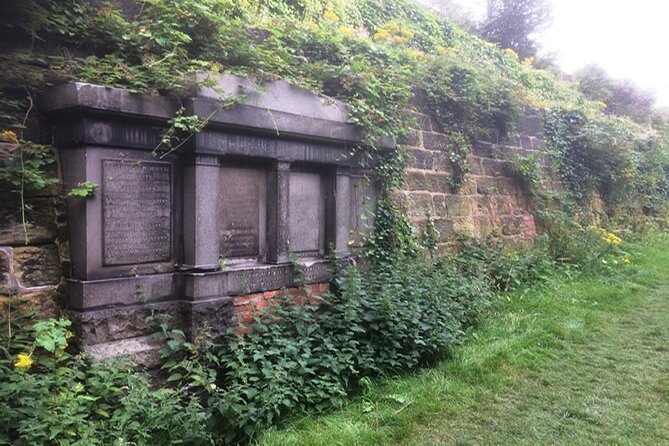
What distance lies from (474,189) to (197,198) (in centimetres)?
483

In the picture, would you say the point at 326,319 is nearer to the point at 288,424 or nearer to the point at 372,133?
the point at 288,424

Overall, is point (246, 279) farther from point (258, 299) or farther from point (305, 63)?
point (305, 63)

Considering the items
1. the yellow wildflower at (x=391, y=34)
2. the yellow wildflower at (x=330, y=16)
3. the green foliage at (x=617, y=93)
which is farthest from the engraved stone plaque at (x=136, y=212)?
the green foliage at (x=617, y=93)

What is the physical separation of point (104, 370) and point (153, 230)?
3.28 feet

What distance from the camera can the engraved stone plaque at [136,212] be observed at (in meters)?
3.51

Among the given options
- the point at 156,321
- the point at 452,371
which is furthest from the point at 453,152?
the point at 156,321

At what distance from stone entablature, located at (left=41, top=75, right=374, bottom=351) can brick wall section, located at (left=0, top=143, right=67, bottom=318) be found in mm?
95

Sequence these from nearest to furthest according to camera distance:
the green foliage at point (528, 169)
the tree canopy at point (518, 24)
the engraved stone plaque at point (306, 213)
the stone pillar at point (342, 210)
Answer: the engraved stone plaque at point (306, 213)
the stone pillar at point (342, 210)
the green foliage at point (528, 169)
the tree canopy at point (518, 24)

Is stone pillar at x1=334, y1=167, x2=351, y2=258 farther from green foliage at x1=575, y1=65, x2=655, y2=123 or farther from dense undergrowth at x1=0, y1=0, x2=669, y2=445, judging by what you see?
green foliage at x1=575, y1=65, x2=655, y2=123

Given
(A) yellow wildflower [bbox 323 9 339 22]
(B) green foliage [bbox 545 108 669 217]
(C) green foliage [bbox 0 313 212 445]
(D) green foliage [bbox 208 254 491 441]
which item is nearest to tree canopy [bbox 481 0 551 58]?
(B) green foliage [bbox 545 108 669 217]

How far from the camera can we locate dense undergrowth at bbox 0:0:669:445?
10.1 feet

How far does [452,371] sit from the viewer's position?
14.3 feet

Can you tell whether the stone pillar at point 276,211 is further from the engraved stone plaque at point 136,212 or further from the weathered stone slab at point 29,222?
the weathered stone slab at point 29,222

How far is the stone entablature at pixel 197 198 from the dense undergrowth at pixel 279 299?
0.19 meters
